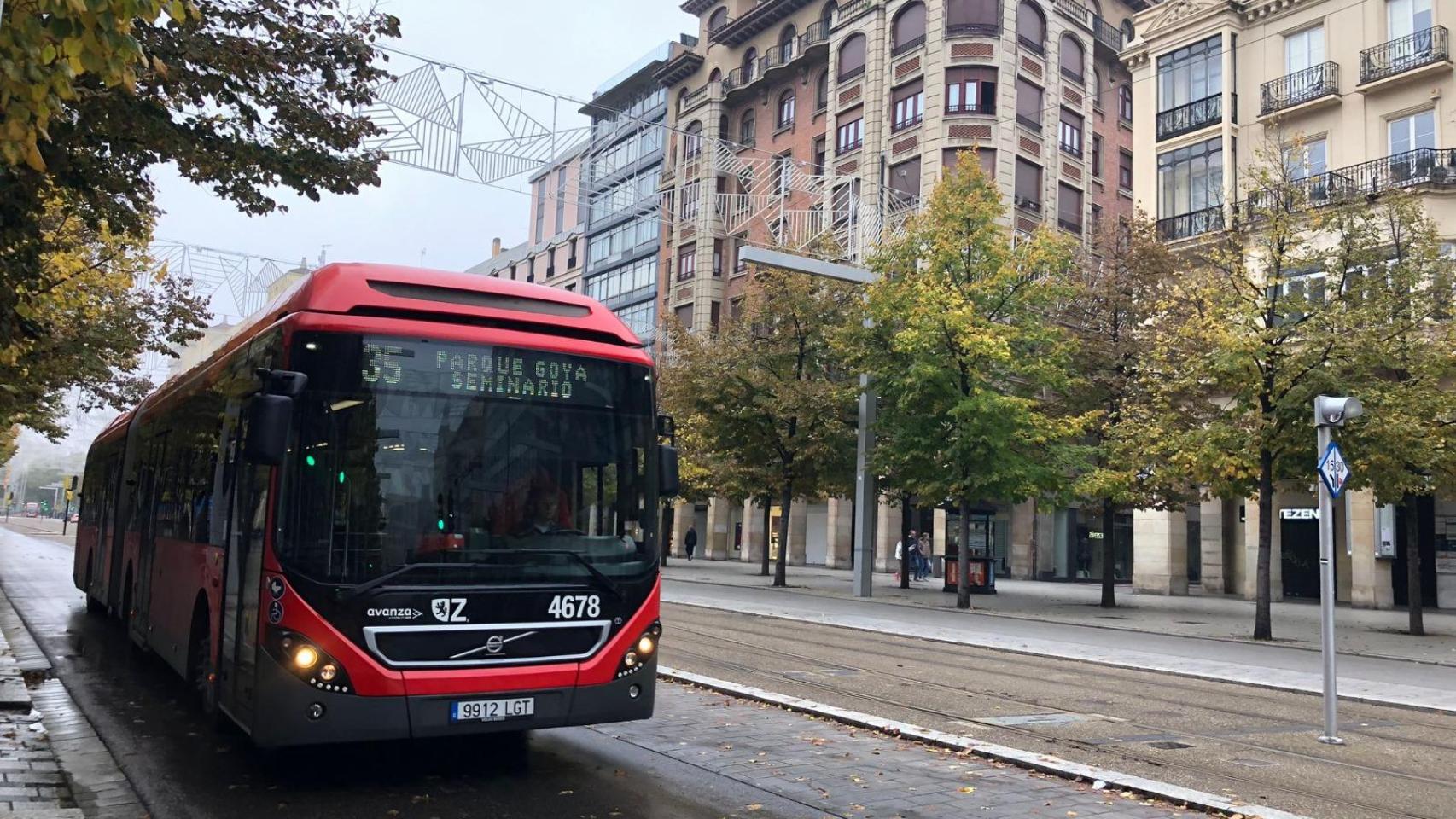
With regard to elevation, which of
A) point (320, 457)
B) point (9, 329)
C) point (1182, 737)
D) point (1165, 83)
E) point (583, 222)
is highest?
point (583, 222)

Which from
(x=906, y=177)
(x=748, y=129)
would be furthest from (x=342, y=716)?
(x=748, y=129)

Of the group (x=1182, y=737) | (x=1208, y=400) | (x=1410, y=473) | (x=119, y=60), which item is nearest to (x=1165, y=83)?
(x=1208, y=400)

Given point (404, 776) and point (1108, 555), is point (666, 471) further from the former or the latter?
point (1108, 555)

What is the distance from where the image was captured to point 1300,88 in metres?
30.6

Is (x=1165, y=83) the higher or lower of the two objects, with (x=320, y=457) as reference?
higher

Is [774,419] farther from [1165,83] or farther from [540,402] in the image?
[540,402]

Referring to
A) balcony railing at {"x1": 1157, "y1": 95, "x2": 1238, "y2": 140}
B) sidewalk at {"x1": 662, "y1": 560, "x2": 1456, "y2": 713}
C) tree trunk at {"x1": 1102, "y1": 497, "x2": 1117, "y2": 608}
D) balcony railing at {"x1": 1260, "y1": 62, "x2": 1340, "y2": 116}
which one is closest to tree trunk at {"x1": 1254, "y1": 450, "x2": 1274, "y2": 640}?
sidewalk at {"x1": 662, "y1": 560, "x2": 1456, "y2": 713}

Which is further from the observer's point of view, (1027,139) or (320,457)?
(1027,139)

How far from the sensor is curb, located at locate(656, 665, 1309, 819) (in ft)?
22.8

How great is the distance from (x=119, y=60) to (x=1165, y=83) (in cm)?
3491

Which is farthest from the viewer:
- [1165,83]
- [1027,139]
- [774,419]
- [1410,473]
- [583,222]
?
[583,222]

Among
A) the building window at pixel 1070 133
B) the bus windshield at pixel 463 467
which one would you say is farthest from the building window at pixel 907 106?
the bus windshield at pixel 463 467

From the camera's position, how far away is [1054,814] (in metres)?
6.67

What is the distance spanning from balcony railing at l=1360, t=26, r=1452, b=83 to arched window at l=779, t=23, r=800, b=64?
29.6 metres
